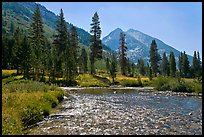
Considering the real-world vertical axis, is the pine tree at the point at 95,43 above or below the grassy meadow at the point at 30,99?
above

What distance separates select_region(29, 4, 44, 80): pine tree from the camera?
59.7m

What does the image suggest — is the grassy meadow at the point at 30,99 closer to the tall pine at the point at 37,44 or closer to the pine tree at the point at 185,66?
the tall pine at the point at 37,44

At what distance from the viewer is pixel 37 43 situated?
65.6 m

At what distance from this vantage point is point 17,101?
57.6ft

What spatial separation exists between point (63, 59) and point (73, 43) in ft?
76.0

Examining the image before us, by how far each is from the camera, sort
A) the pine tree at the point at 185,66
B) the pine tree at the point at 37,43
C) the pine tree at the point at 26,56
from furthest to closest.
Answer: the pine tree at the point at 185,66, the pine tree at the point at 37,43, the pine tree at the point at 26,56

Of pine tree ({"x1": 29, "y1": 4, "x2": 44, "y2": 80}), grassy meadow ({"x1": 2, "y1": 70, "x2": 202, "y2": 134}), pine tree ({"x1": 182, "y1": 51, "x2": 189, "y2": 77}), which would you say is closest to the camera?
grassy meadow ({"x1": 2, "y1": 70, "x2": 202, "y2": 134})

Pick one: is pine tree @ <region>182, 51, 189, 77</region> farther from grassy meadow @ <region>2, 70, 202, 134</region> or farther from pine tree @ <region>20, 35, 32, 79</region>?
pine tree @ <region>20, 35, 32, 79</region>

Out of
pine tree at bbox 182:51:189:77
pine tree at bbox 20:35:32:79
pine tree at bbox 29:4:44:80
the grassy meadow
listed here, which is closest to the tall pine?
pine tree at bbox 29:4:44:80

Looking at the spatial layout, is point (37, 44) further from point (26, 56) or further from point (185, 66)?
point (185, 66)

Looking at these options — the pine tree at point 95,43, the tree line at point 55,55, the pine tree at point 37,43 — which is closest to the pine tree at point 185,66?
the tree line at point 55,55

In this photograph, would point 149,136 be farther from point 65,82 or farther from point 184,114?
point 65,82

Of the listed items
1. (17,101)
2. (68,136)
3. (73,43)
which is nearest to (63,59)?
(73,43)

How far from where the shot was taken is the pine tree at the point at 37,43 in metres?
59.7
